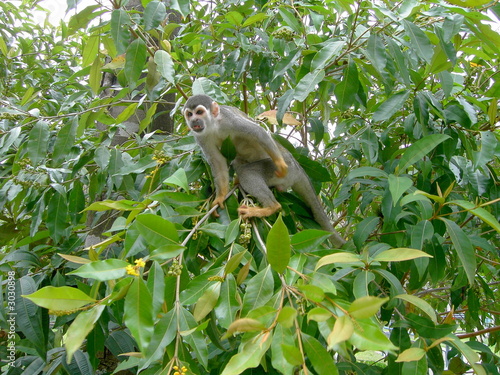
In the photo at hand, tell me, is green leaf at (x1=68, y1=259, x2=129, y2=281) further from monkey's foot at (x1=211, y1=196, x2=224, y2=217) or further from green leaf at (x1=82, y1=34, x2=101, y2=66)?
green leaf at (x1=82, y1=34, x2=101, y2=66)

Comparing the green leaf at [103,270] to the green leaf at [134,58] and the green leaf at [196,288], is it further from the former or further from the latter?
the green leaf at [134,58]

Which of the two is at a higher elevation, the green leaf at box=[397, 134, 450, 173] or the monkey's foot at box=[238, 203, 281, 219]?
the green leaf at box=[397, 134, 450, 173]

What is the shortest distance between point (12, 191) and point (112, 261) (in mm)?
1507

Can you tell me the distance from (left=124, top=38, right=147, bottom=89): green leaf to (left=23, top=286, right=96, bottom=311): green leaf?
1.31m

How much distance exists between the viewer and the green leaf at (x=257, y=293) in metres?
1.29

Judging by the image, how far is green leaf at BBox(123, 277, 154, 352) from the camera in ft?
3.68

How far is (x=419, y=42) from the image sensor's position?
71.4 inches

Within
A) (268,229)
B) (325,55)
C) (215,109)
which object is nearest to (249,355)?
(268,229)

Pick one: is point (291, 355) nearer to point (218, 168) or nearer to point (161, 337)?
point (161, 337)

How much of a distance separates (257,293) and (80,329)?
1.80 ft

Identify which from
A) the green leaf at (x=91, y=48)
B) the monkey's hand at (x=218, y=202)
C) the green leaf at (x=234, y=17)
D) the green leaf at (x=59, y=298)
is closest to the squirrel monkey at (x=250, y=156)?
the monkey's hand at (x=218, y=202)

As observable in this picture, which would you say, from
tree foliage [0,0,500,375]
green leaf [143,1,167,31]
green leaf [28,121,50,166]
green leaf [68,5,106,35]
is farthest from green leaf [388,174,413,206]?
green leaf [28,121,50,166]

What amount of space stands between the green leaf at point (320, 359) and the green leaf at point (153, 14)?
1.69m

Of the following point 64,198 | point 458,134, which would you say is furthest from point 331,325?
point 64,198
